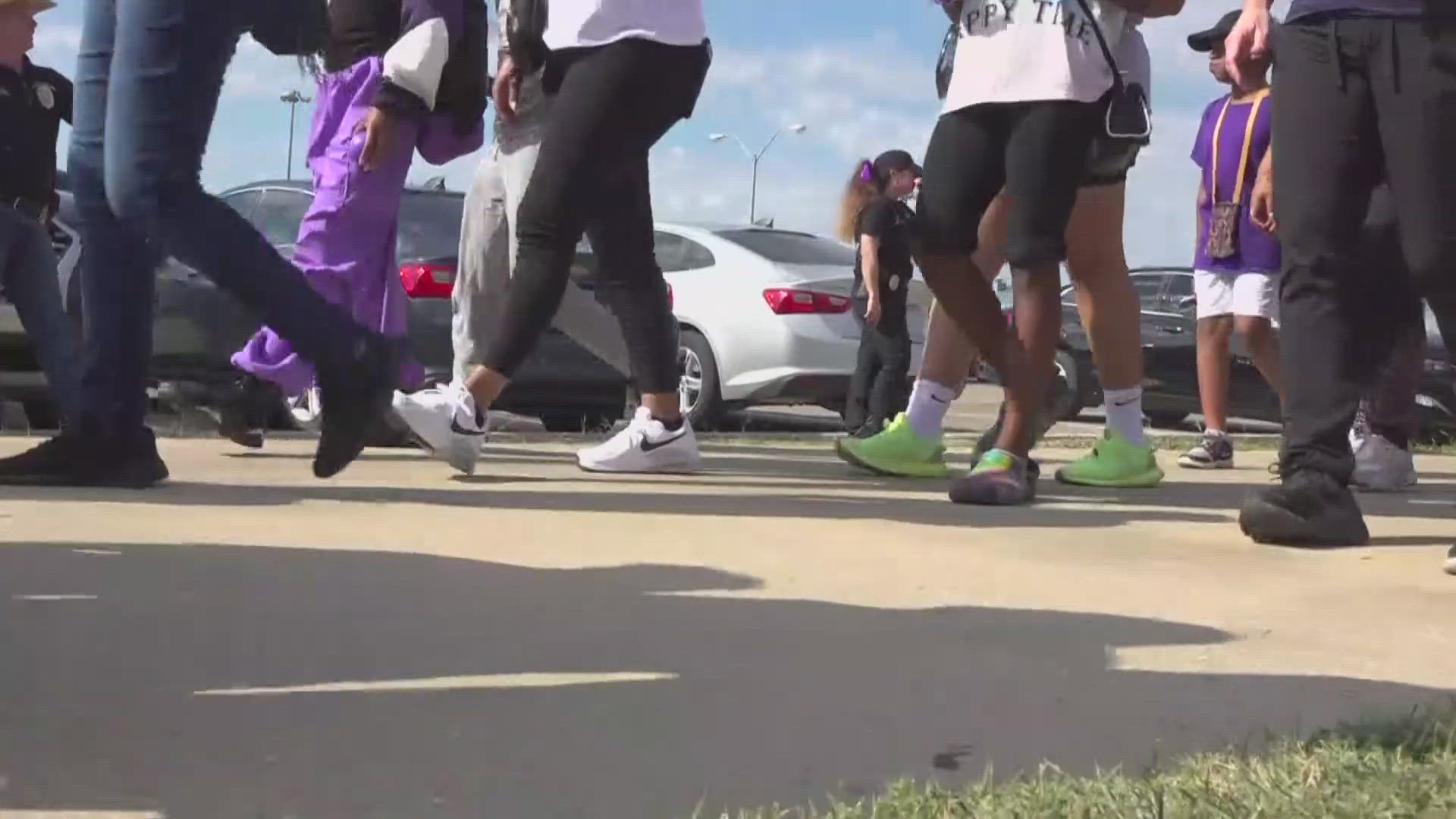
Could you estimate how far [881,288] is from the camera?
11.2 metres

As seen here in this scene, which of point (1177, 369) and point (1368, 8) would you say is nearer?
point (1368, 8)

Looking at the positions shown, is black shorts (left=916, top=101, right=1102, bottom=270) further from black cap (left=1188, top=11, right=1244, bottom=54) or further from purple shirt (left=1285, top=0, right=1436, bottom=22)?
black cap (left=1188, top=11, right=1244, bottom=54)

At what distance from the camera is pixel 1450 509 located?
18.1 ft

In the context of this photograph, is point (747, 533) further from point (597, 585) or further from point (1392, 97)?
point (1392, 97)

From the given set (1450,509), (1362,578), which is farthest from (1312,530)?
(1450,509)

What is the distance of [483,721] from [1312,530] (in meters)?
2.38

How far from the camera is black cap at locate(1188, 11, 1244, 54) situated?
7066 mm

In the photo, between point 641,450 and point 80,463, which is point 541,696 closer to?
point 80,463

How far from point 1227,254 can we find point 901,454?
2.02m

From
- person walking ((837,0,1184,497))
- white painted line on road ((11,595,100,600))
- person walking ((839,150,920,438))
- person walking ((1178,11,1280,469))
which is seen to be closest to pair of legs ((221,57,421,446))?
person walking ((837,0,1184,497))

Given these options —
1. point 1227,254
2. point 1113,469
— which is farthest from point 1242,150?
point 1113,469

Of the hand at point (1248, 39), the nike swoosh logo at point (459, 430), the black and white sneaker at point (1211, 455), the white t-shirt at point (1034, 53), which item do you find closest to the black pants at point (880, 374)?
the black and white sneaker at point (1211, 455)

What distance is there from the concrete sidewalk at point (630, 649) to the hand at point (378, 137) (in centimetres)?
130

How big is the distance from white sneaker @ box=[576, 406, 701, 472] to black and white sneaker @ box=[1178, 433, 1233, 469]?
7.19ft
